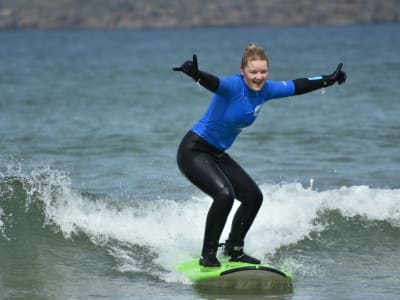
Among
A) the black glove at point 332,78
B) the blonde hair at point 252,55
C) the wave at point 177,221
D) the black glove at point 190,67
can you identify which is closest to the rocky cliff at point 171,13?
the wave at point 177,221

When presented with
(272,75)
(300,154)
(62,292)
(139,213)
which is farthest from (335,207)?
(272,75)

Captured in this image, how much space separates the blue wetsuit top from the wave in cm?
144

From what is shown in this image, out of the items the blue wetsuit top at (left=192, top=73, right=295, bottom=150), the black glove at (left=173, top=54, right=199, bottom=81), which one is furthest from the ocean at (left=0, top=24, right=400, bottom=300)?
the black glove at (left=173, top=54, right=199, bottom=81)

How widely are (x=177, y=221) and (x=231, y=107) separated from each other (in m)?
2.76

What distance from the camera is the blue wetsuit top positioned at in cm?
718

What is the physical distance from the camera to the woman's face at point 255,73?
23.5ft

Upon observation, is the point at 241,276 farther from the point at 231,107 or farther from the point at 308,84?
the point at 308,84

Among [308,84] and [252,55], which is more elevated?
[252,55]

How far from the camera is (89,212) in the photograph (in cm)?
993

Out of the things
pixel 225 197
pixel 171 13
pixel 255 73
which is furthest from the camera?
pixel 171 13

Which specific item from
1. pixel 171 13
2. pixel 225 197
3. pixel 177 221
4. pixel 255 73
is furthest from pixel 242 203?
pixel 171 13

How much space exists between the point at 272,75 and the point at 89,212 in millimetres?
33788

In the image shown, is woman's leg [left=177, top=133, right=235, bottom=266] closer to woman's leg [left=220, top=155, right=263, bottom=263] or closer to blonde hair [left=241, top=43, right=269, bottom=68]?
woman's leg [left=220, top=155, right=263, bottom=263]

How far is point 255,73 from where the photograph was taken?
283 inches
